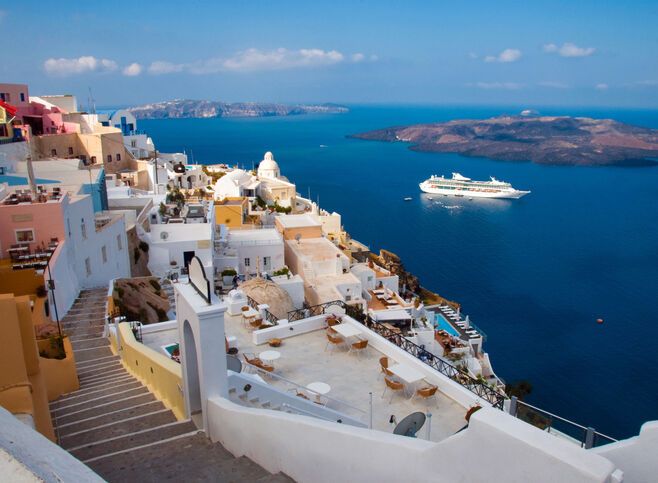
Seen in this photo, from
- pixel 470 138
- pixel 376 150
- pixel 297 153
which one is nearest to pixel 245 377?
pixel 297 153

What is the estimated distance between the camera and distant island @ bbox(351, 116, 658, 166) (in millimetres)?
110062

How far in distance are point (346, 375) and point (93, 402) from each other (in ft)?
13.3

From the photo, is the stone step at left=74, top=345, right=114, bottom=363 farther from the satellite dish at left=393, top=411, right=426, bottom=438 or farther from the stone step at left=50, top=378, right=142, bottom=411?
the satellite dish at left=393, top=411, right=426, bottom=438

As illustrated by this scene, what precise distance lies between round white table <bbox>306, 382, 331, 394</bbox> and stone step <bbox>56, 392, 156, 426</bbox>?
2.32 metres

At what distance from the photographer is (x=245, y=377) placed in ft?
21.2

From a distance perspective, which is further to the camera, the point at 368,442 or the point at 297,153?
the point at 297,153

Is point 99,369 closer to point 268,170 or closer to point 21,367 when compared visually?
point 21,367

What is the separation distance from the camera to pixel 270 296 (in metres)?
17.0

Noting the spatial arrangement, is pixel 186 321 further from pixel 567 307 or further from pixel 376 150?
pixel 376 150

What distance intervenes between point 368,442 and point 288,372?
5.55 meters

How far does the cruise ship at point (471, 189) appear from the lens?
7031cm

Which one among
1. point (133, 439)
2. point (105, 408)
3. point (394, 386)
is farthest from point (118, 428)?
point (394, 386)

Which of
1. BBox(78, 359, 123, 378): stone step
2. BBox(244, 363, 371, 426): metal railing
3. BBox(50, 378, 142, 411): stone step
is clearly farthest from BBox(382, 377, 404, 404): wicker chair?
BBox(78, 359, 123, 378): stone step

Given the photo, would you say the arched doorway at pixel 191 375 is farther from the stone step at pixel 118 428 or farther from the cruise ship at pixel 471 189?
the cruise ship at pixel 471 189
